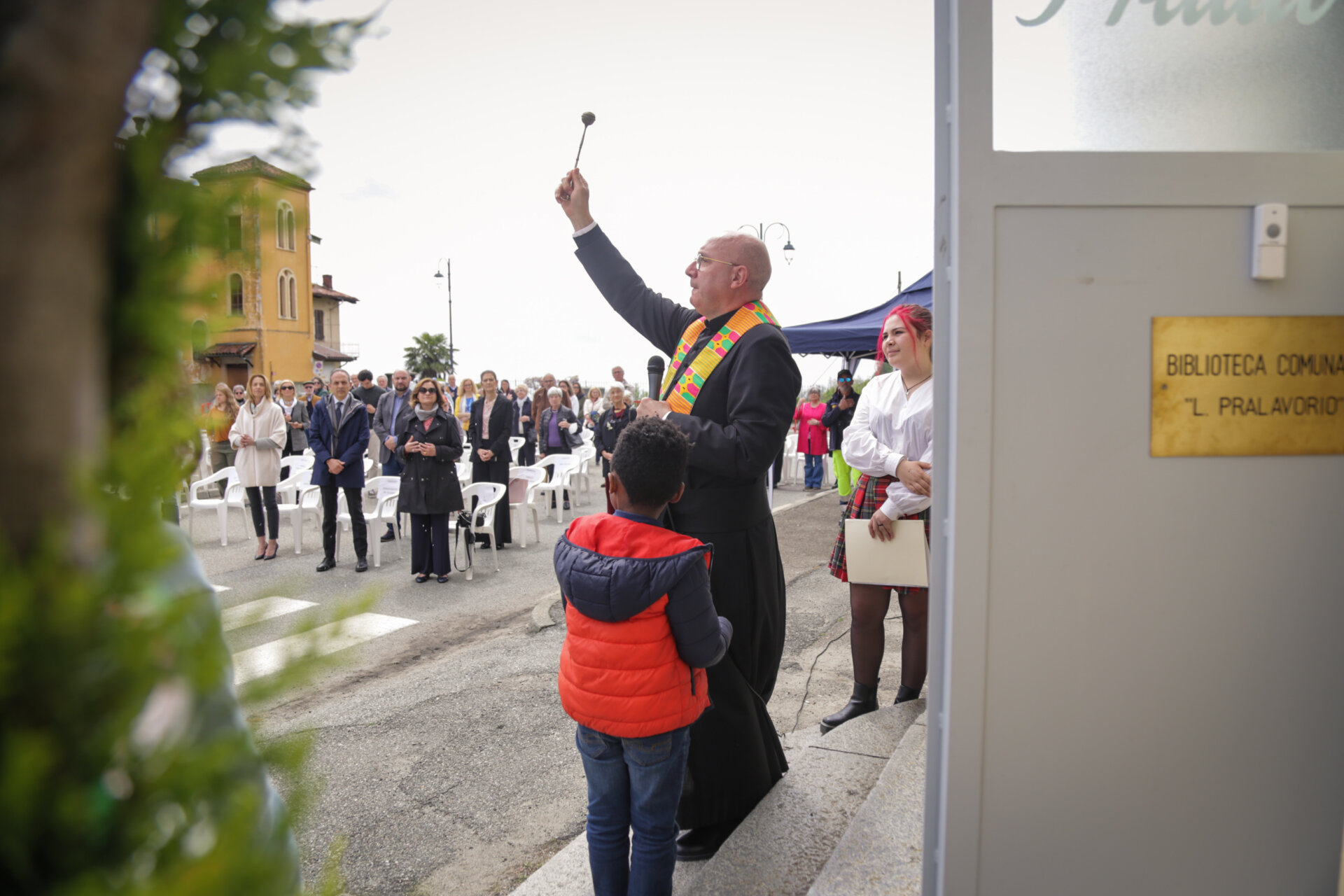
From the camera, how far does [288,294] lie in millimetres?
931

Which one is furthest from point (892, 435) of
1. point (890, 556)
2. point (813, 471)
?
point (813, 471)

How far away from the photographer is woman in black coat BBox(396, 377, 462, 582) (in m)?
7.50

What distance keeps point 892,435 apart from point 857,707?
121 centimetres

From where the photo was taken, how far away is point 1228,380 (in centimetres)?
157

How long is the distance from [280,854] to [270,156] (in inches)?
17.4

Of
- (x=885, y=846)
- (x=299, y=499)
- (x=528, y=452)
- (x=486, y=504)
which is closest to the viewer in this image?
(x=885, y=846)

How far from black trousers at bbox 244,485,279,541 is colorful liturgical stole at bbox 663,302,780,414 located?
702cm

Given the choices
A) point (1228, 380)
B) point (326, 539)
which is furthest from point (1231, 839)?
point (326, 539)

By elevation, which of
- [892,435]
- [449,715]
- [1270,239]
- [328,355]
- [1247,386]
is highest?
[328,355]

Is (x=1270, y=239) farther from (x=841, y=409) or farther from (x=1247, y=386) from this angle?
(x=841, y=409)

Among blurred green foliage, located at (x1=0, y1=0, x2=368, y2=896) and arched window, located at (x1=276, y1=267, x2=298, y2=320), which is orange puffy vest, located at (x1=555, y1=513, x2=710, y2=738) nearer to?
arched window, located at (x1=276, y1=267, x2=298, y2=320)

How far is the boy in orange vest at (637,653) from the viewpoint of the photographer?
6.88 feet

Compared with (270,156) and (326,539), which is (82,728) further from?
(326,539)

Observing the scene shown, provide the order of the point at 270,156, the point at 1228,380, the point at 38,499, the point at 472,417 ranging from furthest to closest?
the point at 472,417, the point at 1228,380, the point at 270,156, the point at 38,499
